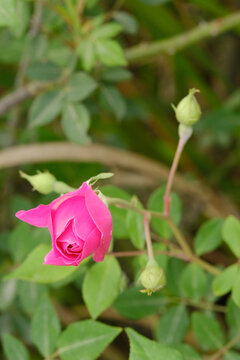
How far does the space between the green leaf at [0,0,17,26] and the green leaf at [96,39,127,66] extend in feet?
0.89

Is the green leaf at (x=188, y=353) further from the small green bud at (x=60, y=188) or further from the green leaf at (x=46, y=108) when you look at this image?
the green leaf at (x=46, y=108)

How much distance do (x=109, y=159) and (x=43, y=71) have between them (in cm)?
31

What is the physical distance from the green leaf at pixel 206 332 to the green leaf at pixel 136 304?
3.5 inches

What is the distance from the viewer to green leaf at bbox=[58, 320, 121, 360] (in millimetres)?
825

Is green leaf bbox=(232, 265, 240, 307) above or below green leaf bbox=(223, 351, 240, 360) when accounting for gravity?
above

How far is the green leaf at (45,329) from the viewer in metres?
0.90

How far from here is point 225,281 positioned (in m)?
0.86

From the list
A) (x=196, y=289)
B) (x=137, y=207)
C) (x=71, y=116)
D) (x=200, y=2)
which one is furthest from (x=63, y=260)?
(x=200, y=2)

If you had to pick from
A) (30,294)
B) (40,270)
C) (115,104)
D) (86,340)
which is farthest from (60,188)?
(115,104)

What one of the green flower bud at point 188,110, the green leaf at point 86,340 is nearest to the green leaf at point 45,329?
the green leaf at point 86,340

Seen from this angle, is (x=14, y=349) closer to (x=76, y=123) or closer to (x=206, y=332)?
(x=206, y=332)

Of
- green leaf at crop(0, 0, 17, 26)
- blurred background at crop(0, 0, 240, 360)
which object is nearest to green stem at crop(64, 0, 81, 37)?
blurred background at crop(0, 0, 240, 360)

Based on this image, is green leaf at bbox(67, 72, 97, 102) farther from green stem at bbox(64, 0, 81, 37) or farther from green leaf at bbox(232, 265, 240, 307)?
green leaf at bbox(232, 265, 240, 307)

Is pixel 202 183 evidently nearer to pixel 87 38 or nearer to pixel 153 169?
pixel 153 169
